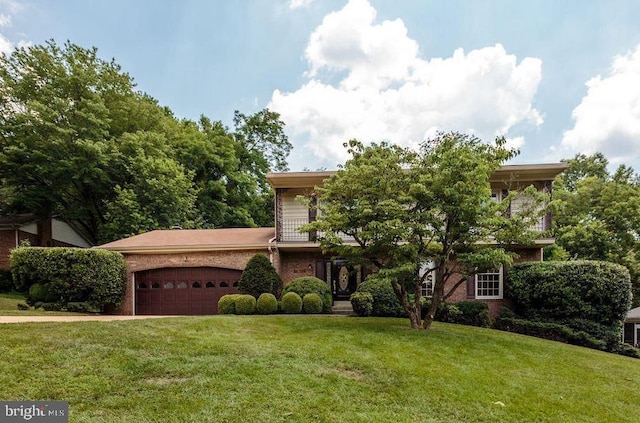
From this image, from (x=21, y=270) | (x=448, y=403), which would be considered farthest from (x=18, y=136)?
(x=448, y=403)

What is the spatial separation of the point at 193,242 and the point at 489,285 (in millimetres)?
12695

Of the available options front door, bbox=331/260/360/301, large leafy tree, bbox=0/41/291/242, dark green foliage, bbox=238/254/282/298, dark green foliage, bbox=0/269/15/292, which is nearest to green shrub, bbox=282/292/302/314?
dark green foliage, bbox=238/254/282/298

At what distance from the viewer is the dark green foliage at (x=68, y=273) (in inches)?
493

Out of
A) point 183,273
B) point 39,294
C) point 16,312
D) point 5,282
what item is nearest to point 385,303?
point 183,273

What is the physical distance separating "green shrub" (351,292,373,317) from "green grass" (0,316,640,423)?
11.9 ft

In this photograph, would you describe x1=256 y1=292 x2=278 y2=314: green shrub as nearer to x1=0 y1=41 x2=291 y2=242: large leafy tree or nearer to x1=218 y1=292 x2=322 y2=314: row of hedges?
x1=218 y1=292 x2=322 y2=314: row of hedges

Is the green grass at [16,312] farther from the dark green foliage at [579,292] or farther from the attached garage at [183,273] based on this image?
the dark green foliage at [579,292]

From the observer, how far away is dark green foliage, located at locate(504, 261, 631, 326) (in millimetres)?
12039

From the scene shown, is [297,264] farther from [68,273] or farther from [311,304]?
[68,273]

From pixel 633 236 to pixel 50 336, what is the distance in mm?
27191

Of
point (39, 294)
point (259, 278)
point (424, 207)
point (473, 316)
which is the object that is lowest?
point (473, 316)

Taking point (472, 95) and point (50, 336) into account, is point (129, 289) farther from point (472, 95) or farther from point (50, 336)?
point (472, 95)

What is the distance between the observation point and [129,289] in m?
14.4

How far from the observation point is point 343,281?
15594 millimetres
